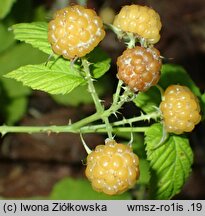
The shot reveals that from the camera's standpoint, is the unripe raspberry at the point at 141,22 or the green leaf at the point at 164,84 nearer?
the unripe raspberry at the point at 141,22

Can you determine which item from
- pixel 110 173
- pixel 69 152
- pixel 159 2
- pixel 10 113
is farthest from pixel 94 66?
pixel 159 2

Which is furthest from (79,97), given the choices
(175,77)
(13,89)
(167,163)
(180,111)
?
(180,111)

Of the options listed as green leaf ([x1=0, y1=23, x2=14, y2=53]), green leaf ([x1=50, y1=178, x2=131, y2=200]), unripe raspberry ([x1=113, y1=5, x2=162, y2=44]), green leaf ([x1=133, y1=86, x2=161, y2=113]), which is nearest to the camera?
unripe raspberry ([x1=113, y1=5, x2=162, y2=44])

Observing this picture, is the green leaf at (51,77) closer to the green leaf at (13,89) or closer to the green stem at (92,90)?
the green stem at (92,90)

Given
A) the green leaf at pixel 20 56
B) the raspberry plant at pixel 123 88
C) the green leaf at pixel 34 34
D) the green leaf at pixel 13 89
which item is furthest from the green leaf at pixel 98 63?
the green leaf at pixel 13 89

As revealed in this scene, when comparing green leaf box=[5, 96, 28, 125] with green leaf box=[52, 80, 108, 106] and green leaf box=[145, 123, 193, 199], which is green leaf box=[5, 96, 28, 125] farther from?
green leaf box=[145, 123, 193, 199]

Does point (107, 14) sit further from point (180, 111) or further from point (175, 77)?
point (180, 111)

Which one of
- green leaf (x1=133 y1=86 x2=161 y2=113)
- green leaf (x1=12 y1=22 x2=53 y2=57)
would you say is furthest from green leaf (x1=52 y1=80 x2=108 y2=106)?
green leaf (x1=12 y1=22 x2=53 y2=57)

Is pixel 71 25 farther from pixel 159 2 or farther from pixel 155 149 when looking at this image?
pixel 159 2
